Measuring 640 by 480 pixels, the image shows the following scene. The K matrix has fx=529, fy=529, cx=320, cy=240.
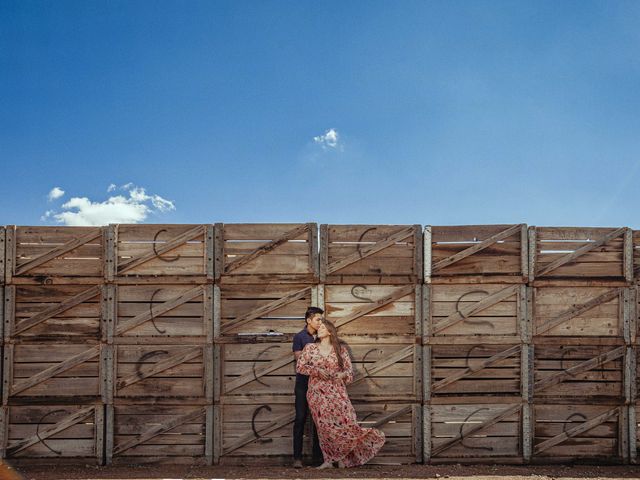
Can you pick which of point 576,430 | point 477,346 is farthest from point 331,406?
point 576,430

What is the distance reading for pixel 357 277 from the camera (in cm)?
729

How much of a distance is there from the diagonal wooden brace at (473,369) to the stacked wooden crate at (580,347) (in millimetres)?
344

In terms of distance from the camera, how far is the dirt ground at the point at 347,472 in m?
6.77

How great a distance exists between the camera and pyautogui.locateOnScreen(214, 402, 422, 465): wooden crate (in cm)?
723

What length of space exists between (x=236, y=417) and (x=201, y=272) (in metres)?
2.04

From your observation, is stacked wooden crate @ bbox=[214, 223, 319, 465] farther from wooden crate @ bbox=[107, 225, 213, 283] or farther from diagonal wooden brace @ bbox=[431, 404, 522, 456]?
diagonal wooden brace @ bbox=[431, 404, 522, 456]

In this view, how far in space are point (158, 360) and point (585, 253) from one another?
6193 mm

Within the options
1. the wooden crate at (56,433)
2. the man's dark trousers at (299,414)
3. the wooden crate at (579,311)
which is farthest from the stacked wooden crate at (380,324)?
the wooden crate at (56,433)

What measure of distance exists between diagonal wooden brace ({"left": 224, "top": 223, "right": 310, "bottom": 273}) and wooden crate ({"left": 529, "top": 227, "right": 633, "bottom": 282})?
3378 millimetres

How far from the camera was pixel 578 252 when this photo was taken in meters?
7.52

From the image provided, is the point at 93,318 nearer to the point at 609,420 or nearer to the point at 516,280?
the point at 516,280

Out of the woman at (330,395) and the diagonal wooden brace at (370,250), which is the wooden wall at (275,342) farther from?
the woman at (330,395)

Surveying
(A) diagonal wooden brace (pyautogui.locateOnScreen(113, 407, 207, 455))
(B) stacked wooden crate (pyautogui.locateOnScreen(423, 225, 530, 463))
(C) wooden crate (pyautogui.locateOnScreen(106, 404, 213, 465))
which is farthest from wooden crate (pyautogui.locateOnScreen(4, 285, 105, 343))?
(B) stacked wooden crate (pyautogui.locateOnScreen(423, 225, 530, 463))

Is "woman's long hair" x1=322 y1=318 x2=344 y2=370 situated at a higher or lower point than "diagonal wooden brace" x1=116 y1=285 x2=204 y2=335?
lower
